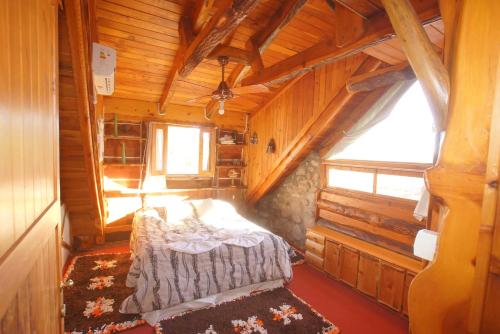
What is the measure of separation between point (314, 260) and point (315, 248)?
18 cm

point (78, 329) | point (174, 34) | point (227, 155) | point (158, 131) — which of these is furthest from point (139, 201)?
point (174, 34)

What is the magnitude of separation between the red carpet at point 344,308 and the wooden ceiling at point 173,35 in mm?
2722

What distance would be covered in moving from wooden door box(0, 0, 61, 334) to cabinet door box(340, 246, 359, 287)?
3.14m

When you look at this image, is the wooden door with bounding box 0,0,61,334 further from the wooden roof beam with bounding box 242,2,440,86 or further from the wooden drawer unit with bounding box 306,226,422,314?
the wooden drawer unit with bounding box 306,226,422,314

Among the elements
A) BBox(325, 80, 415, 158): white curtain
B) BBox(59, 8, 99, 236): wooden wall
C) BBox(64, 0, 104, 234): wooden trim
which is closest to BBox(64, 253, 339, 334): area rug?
BBox(59, 8, 99, 236): wooden wall

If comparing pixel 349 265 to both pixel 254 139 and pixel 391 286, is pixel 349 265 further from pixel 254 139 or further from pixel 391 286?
pixel 254 139

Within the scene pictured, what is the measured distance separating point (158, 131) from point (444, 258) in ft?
15.8

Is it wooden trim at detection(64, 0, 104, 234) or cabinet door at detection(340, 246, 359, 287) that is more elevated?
wooden trim at detection(64, 0, 104, 234)

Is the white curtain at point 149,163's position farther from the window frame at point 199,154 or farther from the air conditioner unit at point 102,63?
the air conditioner unit at point 102,63

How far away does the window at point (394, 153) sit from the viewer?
9.89ft

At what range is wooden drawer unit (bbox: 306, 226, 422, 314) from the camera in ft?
9.39

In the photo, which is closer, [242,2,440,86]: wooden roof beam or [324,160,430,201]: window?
[242,2,440,86]: wooden roof beam

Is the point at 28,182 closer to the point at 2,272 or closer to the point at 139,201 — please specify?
the point at 2,272

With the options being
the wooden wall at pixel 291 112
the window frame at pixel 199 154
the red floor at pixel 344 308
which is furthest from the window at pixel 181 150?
the red floor at pixel 344 308
